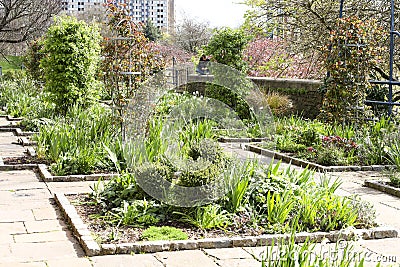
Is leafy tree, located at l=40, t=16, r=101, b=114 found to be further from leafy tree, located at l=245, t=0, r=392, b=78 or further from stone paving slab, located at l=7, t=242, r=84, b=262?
stone paving slab, located at l=7, t=242, r=84, b=262

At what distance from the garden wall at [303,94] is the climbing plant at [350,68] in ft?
8.89

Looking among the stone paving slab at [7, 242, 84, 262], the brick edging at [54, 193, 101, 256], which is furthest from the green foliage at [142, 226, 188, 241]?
the stone paving slab at [7, 242, 84, 262]

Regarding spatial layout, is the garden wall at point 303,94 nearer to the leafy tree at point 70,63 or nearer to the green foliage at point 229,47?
the green foliage at point 229,47

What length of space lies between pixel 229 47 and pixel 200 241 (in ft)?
31.0

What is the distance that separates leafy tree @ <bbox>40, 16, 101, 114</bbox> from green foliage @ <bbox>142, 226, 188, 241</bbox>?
7150mm

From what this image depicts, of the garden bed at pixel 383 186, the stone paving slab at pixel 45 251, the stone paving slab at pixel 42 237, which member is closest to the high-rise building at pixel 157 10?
the garden bed at pixel 383 186

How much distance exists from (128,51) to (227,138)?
2.70 m

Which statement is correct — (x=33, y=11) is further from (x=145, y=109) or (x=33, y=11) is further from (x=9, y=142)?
(x=145, y=109)

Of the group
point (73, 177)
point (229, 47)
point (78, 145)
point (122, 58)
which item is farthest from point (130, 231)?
point (229, 47)

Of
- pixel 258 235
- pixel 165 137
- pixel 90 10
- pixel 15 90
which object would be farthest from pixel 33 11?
pixel 90 10

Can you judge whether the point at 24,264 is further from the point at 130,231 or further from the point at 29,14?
the point at 29,14

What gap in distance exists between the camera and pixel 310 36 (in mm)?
15398

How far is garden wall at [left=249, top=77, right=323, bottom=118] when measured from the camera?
44.5 ft

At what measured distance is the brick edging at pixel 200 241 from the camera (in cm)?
450
